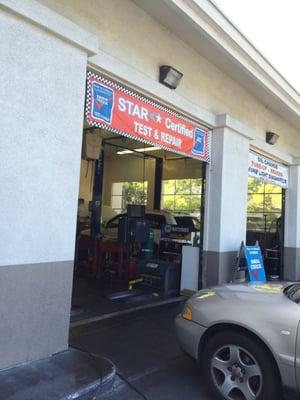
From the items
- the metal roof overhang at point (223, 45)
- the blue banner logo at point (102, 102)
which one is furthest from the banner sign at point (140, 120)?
the metal roof overhang at point (223, 45)

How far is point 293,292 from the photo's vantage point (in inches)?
151

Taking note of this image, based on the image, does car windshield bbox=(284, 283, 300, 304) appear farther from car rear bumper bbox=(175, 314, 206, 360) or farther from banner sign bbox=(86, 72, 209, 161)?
banner sign bbox=(86, 72, 209, 161)

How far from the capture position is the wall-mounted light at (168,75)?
20.5ft

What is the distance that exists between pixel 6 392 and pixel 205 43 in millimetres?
5880

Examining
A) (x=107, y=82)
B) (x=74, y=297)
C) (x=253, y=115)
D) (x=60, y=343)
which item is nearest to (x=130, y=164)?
(x=253, y=115)

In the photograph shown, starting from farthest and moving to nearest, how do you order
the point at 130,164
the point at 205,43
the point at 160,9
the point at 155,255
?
the point at 130,164, the point at 155,255, the point at 205,43, the point at 160,9

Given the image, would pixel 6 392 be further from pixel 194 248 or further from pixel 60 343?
pixel 194 248

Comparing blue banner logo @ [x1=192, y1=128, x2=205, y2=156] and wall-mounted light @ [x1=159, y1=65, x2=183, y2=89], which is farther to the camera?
blue banner logo @ [x1=192, y1=128, x2=205, y2=156]

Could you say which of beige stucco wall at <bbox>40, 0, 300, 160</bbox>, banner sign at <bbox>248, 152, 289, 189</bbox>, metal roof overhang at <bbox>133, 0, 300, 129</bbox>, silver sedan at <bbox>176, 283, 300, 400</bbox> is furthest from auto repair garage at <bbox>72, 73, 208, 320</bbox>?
silver sedan at <bbox>176, 283, 300, 400</bbox>

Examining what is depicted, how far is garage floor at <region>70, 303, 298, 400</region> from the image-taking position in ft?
12.7

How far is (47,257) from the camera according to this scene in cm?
422

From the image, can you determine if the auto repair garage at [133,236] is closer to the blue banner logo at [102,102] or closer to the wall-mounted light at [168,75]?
the blue banner logo at [102,102]

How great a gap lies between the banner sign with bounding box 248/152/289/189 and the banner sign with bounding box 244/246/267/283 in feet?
6.65

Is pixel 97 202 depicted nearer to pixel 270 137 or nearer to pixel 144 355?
pixel 270 137
